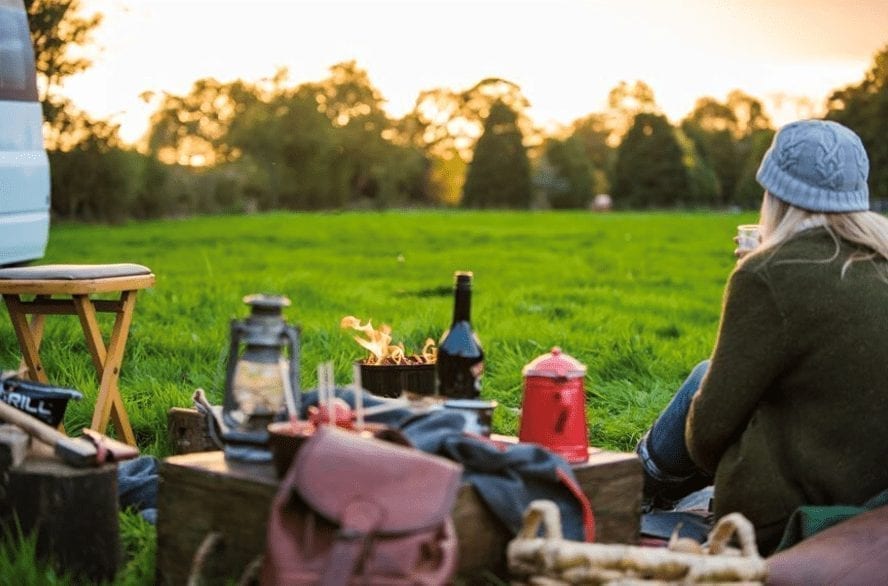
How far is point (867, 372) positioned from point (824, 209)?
449 mm

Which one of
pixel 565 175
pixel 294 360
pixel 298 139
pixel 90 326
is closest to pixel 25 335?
pixel 90 326

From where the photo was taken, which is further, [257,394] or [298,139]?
[298,139]

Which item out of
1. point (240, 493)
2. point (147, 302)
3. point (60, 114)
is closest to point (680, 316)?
point (147, 302)

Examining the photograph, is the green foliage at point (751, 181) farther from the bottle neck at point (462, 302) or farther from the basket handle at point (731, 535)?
the basket handle at point (731, 535)

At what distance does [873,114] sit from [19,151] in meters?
52.3

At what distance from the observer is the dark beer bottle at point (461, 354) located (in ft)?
11.1

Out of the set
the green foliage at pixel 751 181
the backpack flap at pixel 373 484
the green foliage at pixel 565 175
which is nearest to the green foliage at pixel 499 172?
the green foliage at pixel 565 175

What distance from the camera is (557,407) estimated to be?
3262 millimetres

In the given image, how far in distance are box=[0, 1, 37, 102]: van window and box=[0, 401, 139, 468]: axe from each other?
12.6ft

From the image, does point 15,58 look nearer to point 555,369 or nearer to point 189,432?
point 189,432

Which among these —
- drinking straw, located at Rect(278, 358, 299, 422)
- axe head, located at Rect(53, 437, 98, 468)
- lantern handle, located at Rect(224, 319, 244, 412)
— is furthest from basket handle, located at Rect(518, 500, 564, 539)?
axe head, located at Rect(53, 437, 98, 468)

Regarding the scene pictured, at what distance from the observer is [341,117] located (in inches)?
2689

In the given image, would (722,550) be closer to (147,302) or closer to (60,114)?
(147,302)

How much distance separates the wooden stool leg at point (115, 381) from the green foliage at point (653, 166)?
227 feet
